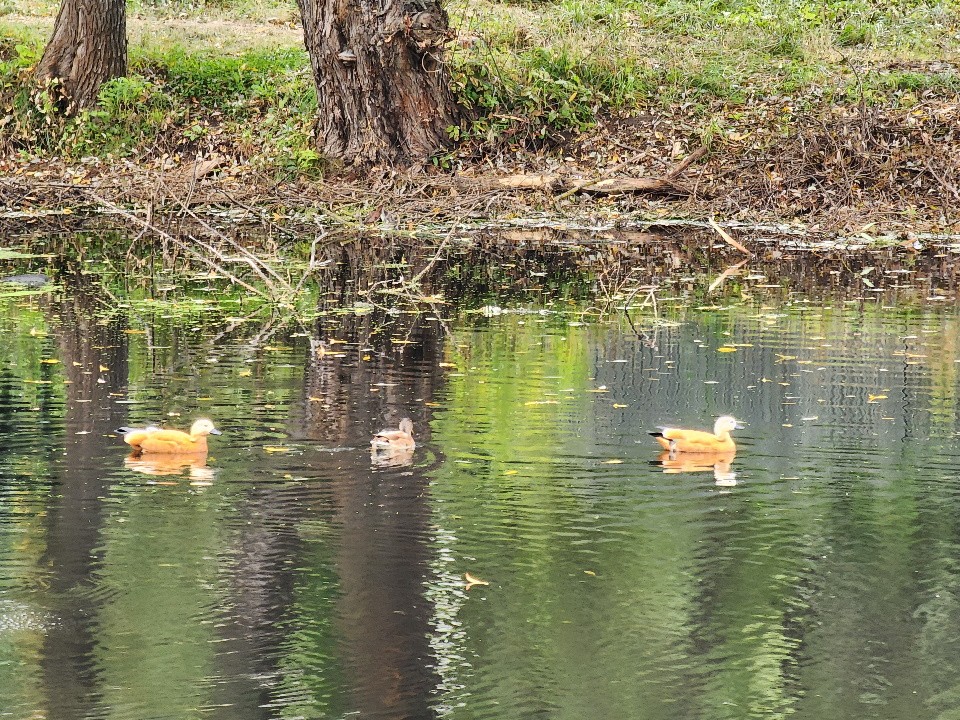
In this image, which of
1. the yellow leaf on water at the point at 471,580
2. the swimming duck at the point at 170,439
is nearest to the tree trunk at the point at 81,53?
the swimming duck at the point at 170,439

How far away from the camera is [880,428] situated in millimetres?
9156

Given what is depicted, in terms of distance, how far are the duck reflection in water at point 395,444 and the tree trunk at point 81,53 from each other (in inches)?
692

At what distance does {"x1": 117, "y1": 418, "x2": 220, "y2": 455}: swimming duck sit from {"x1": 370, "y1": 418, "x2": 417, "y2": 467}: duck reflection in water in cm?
88

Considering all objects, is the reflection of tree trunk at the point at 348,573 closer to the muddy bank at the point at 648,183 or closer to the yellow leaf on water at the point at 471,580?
the yellow leaf on water at the point at 471,580

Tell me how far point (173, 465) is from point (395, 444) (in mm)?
1177

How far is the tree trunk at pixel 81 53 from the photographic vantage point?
81.3ft

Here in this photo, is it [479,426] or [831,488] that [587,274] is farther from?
[831,488]

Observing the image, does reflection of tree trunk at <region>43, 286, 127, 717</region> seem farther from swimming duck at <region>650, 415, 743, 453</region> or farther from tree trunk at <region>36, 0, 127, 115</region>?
tree trunk at <region>36, 0, 127, 115</region>

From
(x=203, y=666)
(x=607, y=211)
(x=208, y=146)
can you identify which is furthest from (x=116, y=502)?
(x=208, y=146)

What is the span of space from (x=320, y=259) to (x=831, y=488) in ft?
31.6

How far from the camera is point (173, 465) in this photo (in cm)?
831

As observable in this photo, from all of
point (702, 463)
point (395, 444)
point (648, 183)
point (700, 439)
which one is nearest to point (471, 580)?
point (395, 444)

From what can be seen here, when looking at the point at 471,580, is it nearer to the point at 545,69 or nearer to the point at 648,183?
the point at 648,183

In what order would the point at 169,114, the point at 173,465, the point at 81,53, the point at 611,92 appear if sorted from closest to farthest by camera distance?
1. the point at 173,465
2. the point at 611,92
3. the point at 169,114
4. the point at 81,53
